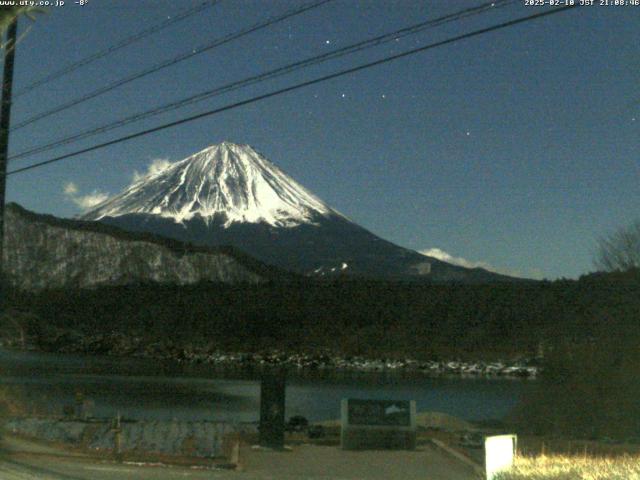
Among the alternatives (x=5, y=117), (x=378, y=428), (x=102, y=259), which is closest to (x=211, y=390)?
(x=378, y=428)

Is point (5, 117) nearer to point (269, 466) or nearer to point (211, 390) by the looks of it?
point (269, 466)

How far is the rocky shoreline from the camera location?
71.1 meters

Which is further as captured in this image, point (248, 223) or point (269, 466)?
point (248, 223)

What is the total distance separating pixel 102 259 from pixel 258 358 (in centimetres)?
4672

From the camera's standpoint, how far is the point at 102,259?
126m

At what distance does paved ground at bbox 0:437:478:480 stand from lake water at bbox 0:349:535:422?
11.8 m

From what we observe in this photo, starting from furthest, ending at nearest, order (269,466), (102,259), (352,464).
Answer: (102,259)
(352,464)
(269,466)

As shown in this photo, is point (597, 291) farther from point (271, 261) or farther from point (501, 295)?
point (271, 261)

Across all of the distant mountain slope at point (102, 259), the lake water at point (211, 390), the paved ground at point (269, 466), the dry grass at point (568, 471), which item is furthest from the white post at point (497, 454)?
the distant mountain slope at point (102, 259)

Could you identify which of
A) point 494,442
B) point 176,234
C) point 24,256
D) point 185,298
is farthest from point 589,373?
point 176,234

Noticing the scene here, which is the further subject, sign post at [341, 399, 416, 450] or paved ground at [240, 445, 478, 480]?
sign post at [341, 399, 416, 450]

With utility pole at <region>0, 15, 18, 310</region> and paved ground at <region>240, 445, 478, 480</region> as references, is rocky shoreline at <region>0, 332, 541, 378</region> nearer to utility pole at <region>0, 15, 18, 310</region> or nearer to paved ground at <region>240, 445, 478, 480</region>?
paved ground at <region>240, 445, 478, 480</region>

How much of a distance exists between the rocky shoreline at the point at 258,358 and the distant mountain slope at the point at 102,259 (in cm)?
2031

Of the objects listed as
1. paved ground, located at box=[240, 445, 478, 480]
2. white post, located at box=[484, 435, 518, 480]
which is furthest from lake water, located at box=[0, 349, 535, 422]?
white post, located at box=[484, 435, 518, 480]
